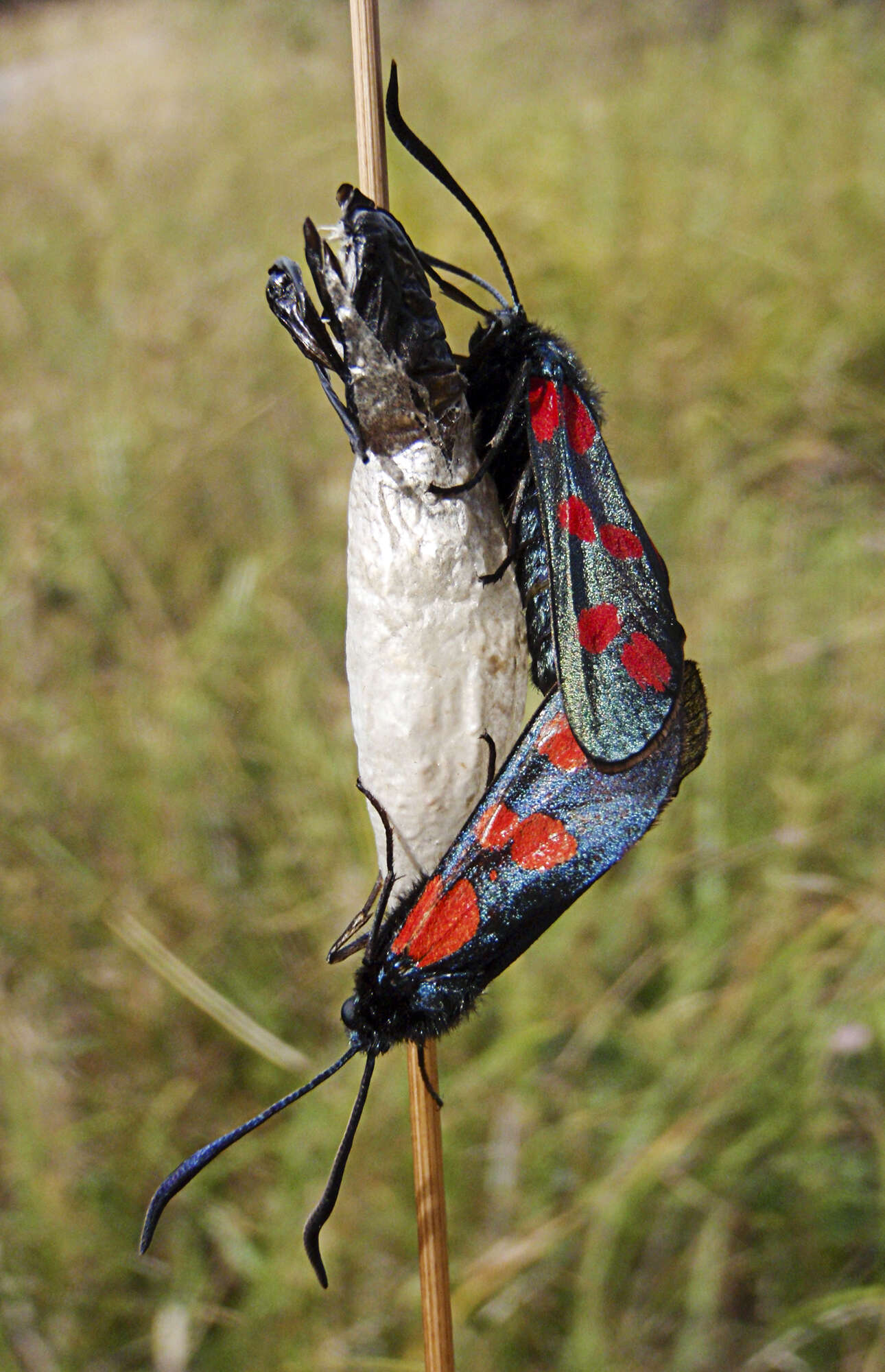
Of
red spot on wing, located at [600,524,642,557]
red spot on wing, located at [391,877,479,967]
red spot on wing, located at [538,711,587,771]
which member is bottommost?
red spot on wing, located at [391,877,479,967]

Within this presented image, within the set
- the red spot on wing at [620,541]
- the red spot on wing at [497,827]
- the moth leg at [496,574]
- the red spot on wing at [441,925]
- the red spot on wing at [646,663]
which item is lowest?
the red spot on wing at [441,925]

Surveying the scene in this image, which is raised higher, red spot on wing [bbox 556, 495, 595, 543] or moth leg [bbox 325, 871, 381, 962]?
red spot on wing [bbox 556, 495, 595, 543]

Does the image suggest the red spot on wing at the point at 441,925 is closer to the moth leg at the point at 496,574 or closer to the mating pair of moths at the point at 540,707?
the mating pair of moths at the point at 540,707

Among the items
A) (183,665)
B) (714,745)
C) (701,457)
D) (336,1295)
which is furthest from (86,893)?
(701,457)

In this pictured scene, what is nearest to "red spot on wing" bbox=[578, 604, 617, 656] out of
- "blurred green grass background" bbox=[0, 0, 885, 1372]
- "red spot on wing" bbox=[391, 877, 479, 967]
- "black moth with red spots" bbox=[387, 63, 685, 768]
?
"black moth with red spots" bbox=[387, 63, 685, 768]

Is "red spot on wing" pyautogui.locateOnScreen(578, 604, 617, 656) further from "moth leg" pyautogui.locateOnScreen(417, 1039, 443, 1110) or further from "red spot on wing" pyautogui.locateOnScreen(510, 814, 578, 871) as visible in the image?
"moth leg" pyautogui.locateOnScreen(417, 1039, 443, 1110)

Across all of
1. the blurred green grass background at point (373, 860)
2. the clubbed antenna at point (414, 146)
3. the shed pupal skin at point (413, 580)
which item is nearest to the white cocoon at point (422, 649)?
the shed pupal skin at point (413, 580)

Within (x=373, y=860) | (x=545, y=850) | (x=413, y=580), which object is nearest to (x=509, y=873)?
(x=545, y=850)
